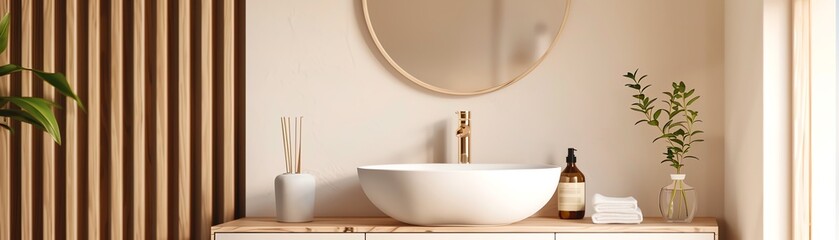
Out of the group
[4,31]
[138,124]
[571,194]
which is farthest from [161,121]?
[571,194]

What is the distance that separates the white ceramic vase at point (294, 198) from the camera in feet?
8.77

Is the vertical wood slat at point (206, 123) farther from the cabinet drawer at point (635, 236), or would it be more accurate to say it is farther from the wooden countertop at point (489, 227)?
the cabinet drawer at point (635, 236)

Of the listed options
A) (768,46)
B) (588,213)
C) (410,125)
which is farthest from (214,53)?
(768,46)

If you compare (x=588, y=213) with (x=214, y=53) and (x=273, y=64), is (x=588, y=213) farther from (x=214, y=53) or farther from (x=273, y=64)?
(x=214, y=53)

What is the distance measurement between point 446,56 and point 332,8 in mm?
392

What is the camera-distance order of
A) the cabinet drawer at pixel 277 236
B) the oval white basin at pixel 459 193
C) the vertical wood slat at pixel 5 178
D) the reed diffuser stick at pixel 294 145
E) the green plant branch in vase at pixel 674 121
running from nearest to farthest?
the oval white basin at pixel 459 193
the cabinet drawer at pixel 277 236
the green plant branch in vase at pixel 674 121
the vertical wood slat at pixel 5 178
the reed diffuser stick at pixel 294 145

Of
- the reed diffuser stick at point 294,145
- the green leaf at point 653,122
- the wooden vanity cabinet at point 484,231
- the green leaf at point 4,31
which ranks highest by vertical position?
the green leaf at point 4,31

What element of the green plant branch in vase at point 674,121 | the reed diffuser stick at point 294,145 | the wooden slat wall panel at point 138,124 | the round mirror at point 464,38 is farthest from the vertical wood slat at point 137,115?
the green plant branch in vase at point 674,121

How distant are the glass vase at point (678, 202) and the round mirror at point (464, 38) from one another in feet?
1.82

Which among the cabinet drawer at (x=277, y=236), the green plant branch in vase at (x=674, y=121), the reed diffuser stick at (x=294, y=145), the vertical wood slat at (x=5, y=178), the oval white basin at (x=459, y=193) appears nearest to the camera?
the oval white basin at (x=459, y=193)

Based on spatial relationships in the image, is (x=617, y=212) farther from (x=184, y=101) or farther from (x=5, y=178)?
(x=5, y=178)

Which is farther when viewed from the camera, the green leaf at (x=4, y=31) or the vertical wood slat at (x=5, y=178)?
the vertical wood slat at (x=5, y=178)

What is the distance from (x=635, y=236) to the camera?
2453 millimetres

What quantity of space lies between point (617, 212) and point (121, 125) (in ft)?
4.88
